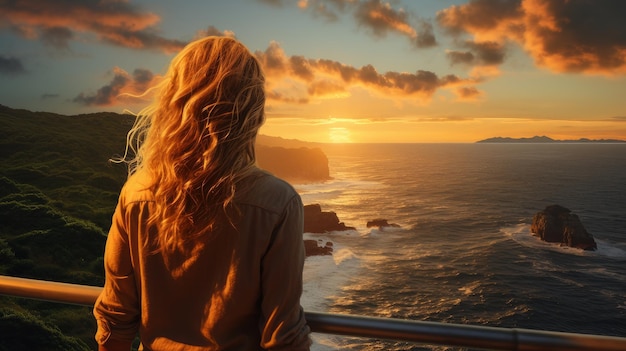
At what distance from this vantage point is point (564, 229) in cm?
5838

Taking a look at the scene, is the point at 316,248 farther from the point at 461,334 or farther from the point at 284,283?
the point at 284,283

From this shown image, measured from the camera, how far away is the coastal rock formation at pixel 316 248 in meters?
52.0

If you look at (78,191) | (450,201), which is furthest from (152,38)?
(450,201)

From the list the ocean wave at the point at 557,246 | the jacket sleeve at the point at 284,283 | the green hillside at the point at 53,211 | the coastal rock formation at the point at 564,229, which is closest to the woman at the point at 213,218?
the jacket sleeve at the point at 284,283

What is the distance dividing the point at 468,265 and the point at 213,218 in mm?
56585

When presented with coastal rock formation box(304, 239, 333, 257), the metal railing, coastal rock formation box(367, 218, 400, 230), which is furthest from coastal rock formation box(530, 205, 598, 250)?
the metal railing

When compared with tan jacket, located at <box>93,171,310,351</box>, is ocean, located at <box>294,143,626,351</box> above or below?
below

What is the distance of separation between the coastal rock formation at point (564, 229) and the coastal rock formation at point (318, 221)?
2591 cm

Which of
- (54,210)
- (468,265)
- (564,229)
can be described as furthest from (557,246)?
(54,210)

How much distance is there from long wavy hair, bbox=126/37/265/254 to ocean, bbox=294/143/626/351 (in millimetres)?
34325

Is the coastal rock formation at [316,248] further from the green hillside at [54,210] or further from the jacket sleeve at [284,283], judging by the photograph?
the jacket sleeve at [284,283]

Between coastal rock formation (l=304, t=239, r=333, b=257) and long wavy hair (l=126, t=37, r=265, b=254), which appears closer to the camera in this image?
long wavy hair (l=126, t=37, r=265, b=254)

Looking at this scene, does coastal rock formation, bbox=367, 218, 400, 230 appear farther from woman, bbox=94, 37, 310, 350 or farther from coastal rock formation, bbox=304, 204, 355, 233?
woman, bbox=94, 37, 310, 350

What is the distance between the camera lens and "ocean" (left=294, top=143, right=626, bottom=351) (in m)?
42.4
